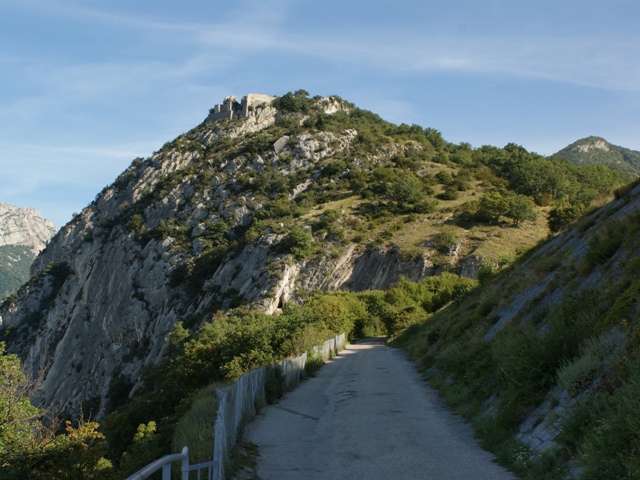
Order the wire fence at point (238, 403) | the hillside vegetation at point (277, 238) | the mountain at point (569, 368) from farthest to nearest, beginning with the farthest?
1. the hillside vegetation at point (277, 238)
2. the wire fence at point (238, 403)
3. the mountain at point (569, 368)

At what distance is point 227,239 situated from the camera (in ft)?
286

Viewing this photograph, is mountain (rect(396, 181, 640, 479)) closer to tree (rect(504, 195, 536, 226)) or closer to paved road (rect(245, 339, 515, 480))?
paved road (rect(245, 339, 515, 480))

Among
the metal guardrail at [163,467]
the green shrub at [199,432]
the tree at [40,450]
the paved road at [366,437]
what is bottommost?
the tree at [40,450]

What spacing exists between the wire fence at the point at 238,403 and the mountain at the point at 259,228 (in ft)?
113

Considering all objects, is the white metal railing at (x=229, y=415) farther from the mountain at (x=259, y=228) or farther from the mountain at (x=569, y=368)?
the mountain at (x=259, y=228)

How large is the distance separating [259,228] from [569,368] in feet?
237

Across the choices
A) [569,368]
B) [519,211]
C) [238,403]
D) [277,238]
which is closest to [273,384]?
[238,403]

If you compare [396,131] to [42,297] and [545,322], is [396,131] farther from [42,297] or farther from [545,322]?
[545,322]

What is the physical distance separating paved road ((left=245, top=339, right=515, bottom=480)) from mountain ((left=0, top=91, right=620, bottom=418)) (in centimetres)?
3568

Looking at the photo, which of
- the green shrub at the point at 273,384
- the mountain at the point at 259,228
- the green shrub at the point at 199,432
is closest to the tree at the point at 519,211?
the mountain at the point at 259,228

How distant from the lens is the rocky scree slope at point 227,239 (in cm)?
6944

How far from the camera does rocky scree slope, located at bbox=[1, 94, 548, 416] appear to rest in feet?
228

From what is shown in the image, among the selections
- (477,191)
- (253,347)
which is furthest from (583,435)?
(477,191)

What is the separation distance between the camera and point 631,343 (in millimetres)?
8086
